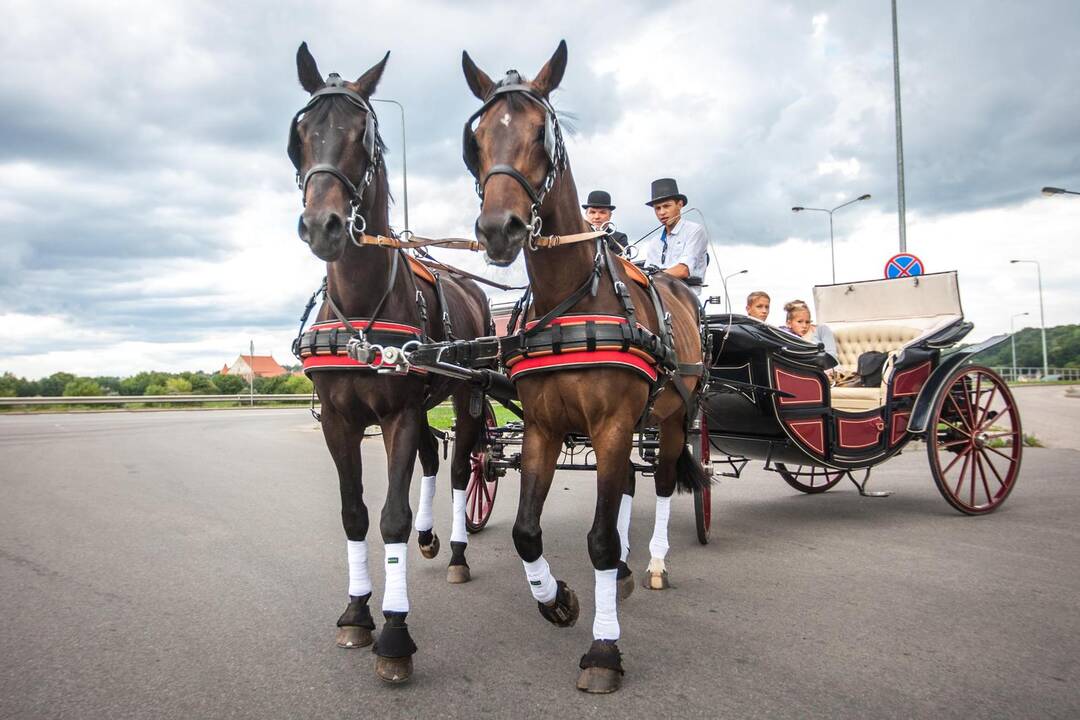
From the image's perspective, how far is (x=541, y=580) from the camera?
3287mm

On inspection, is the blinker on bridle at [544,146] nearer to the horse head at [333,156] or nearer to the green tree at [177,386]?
the horse head at [333,156]

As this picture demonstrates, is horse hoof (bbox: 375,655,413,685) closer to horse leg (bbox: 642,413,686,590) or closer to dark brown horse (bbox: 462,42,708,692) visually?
dark brown horse (bbox: 462,42,708,692)

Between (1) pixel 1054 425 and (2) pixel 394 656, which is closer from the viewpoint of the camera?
(2) pixel 394 656

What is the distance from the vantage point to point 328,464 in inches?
414

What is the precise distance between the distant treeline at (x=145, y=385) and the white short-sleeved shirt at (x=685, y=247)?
3406cm

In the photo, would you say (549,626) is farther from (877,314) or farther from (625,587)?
(877,314)

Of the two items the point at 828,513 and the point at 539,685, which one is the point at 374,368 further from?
the point at 828,513

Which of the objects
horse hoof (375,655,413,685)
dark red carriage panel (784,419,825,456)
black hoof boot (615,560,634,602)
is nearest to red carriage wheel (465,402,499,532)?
black hoof boot (615,560,634,602)

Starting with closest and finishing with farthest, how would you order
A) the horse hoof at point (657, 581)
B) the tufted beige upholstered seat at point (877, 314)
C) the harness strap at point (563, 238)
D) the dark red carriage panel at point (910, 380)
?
the harness strap at point (563, 238) → the horse hoof at point (657, 581) → the dark red carriage panel at point (910, 380) → the tufted beige upholstered seat at point (877, 314)

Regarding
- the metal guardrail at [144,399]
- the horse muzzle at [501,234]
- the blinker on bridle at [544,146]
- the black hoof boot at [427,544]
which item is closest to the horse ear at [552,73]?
the blinker on bridle at [544,146]

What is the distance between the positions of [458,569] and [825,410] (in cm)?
334

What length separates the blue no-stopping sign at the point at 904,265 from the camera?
1166cm

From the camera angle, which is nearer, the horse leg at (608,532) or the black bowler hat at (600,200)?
the horse leg at (608,532)

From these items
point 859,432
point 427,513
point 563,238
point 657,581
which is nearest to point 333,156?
point 563,238
